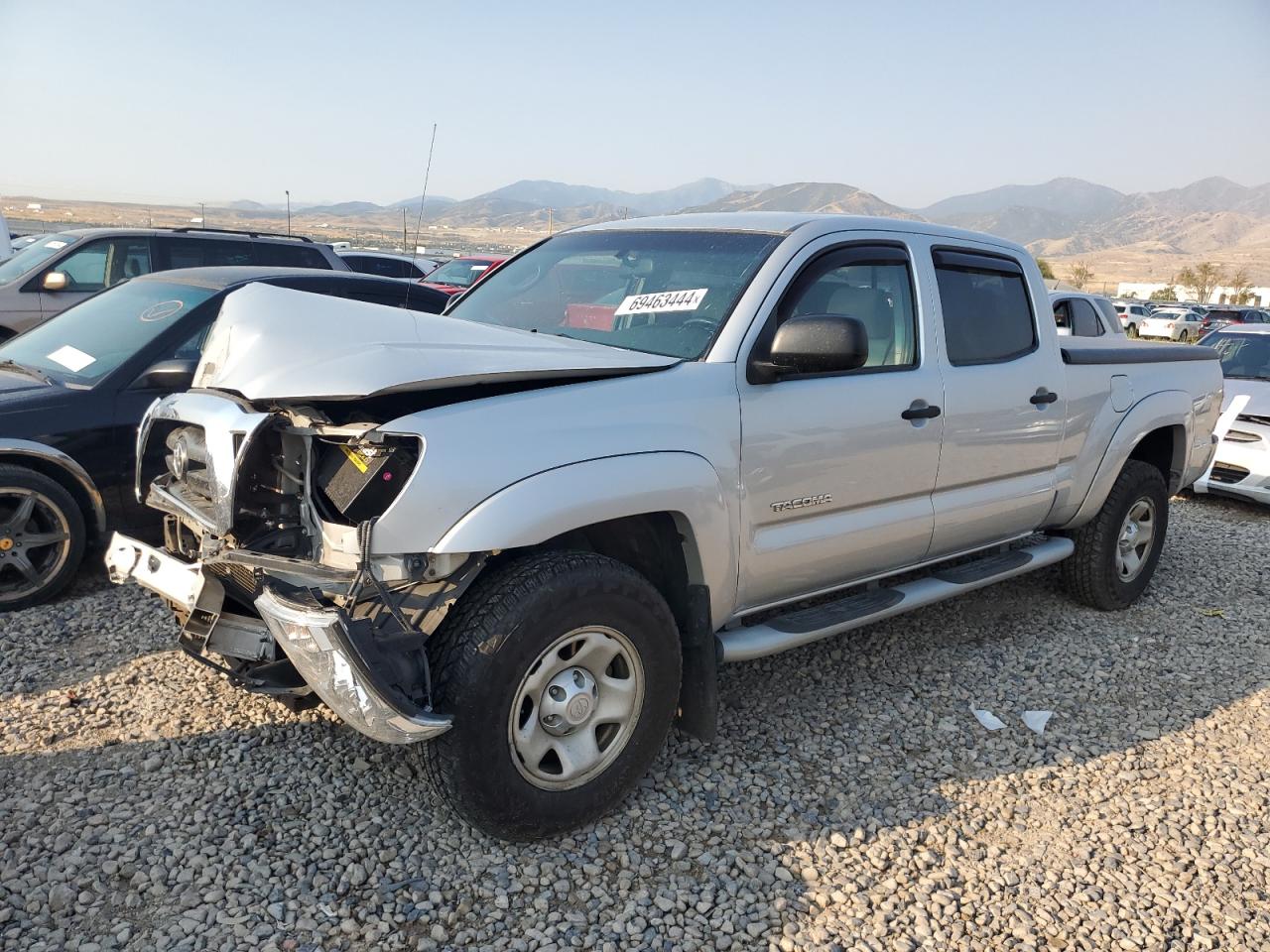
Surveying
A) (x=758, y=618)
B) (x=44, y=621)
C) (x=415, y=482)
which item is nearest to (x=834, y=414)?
(x=758, y=618)

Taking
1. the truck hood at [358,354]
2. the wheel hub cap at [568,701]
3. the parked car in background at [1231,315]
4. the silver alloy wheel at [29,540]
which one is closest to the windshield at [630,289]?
the truck hood at [358,354]

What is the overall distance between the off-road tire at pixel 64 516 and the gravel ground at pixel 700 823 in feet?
0.45

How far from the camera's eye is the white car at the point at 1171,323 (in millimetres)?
31461

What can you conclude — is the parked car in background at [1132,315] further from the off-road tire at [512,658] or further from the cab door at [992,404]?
the off-road tire at [512,658]

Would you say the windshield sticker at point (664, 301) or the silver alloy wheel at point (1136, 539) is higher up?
the windshield sticker at point (664, 301)

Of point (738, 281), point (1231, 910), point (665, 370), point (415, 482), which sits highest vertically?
point (738, 281)

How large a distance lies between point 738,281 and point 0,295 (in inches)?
306

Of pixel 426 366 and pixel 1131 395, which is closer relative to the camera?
pixel 426 366

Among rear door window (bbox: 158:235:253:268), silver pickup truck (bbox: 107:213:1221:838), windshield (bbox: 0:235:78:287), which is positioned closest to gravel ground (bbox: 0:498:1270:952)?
silver pickup truck (bbox: 107:213:1221:838)

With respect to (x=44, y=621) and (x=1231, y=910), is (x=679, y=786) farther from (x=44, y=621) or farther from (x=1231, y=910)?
(x=44, y=621)

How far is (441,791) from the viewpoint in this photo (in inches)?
104

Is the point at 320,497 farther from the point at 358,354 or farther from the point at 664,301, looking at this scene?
the point at 664,301

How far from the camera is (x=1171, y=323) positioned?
1275 inches

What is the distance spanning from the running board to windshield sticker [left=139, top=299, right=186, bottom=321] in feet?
12.0
